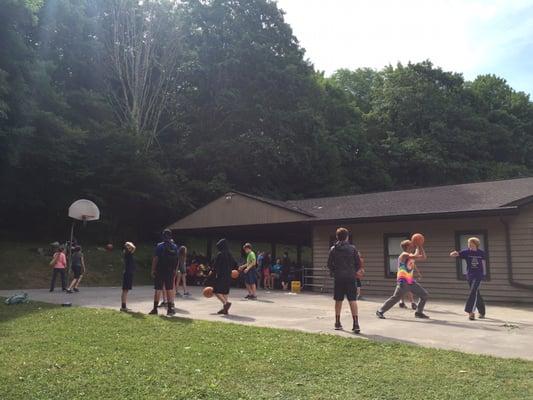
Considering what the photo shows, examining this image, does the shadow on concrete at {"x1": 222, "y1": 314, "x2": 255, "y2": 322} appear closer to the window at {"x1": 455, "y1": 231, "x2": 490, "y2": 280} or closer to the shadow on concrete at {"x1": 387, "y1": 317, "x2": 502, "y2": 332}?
the shadow on concrete at {"x1": 387, "y1": 317, "x2": 502, "y2": 332}

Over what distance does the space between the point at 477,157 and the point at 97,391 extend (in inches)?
1852

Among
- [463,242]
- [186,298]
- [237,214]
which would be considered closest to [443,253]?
[463,242]

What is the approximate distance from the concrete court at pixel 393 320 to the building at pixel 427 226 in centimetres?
153

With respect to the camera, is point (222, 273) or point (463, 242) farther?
point (463, 242)

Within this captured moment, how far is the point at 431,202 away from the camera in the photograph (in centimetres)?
1817

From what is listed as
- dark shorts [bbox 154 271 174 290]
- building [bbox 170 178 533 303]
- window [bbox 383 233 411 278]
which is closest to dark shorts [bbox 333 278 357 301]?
dark shorts [bbox 154 271 174 290]

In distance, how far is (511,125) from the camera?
166 ft

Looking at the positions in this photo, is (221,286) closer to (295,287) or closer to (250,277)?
(250,277)

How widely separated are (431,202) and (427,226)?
1238 mm

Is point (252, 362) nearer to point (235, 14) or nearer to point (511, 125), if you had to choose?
point (235, 14)

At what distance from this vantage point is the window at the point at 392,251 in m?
17.9

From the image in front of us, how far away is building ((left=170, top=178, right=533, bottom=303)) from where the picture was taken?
50.4 ft

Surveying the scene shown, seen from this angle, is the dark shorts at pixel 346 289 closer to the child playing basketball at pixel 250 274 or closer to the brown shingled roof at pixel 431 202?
the child playing basketball at pixel 250 274

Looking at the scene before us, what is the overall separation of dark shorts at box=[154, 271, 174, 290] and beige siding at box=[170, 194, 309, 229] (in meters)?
9.47
